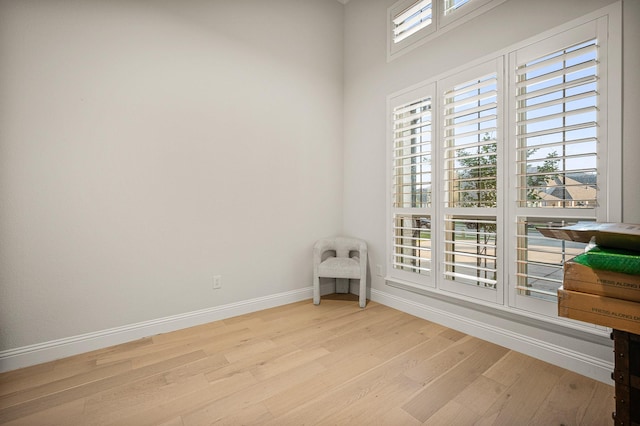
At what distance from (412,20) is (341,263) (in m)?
2.40

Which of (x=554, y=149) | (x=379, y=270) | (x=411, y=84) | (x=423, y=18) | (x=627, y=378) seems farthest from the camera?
(x=379, y=270)

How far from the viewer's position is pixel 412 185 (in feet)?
8.96

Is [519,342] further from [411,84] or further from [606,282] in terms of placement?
[411,84]

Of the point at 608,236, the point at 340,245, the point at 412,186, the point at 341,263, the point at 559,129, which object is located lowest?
the point at 341,263

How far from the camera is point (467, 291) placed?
7.54 feet

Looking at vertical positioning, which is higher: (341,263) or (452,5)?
(452,5)

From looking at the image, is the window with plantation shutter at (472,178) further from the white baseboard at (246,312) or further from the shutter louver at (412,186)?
the white baseboard at (246,312)

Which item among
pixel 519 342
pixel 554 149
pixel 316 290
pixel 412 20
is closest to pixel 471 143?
pixel 554 149

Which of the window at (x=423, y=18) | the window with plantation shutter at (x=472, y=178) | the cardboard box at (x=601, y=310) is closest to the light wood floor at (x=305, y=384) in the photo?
the window with plantation shutter at (x=472, y=178)

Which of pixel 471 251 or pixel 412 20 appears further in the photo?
pixel 412 20

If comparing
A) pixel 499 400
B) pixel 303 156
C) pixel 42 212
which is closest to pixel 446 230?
pixel 499 400

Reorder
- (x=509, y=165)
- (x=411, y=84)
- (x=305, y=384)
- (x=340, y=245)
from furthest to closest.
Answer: (x=340, y=245) → (x=411, y=84) → (x=509, y=165) → (x=305, y=384)

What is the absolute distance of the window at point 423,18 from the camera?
2.28m

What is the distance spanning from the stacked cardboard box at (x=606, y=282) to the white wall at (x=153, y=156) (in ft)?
7.88
